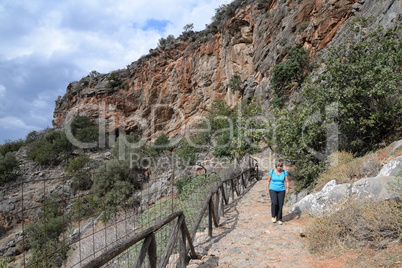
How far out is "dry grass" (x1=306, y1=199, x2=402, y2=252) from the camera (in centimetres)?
369

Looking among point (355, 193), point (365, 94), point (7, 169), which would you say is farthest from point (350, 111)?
point (7, 169)

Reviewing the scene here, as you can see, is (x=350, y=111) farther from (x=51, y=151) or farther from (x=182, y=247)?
(x=51, y=151)

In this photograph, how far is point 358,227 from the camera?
4.07 m

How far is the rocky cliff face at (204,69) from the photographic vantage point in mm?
22547

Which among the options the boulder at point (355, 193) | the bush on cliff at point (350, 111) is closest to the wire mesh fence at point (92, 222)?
the boulder at point (355, 193)

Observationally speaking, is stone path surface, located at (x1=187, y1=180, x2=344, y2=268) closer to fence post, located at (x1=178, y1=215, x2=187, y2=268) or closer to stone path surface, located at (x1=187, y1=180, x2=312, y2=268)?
stone path surface, located at (x1=187, y1=180, x2=312, y2=268)

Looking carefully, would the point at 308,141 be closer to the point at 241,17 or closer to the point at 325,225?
the point at 325,225

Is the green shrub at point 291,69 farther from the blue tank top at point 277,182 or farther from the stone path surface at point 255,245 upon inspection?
the stone path surface at point 255,245

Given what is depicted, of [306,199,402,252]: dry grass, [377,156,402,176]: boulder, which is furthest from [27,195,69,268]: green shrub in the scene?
[377,156,402,176]: boulder

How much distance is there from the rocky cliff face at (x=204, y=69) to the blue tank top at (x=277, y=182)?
46.7 feet

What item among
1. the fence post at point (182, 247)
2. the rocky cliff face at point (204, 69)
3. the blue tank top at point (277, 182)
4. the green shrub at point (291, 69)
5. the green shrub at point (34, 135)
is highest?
the rocky cliff face at point (204, 69)

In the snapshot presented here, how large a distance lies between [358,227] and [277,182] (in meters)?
2.69

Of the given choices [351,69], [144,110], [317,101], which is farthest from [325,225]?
[144,110]

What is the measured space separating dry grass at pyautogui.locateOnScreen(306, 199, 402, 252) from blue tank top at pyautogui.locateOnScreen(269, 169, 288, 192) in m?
1.72
